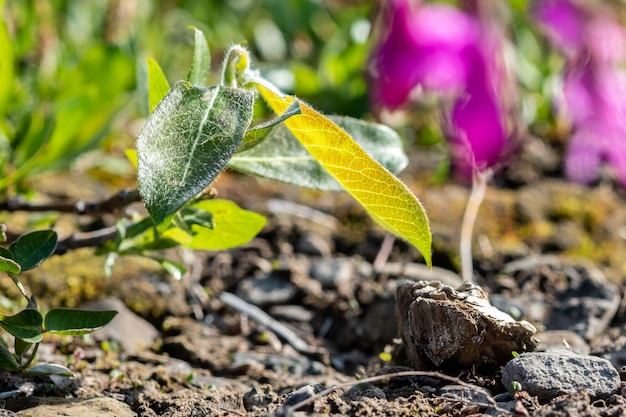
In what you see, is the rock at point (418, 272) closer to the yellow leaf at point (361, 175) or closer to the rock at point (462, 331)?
the rock at point (462, 331)

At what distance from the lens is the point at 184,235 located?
1508mm

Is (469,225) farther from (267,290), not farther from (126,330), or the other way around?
(126,330)

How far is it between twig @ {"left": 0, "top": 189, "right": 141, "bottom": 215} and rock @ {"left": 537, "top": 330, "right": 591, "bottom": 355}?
2.60ft

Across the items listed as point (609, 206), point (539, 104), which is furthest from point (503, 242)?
point (539, 104)

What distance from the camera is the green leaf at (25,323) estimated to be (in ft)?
4.43

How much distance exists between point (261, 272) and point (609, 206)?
121 cm

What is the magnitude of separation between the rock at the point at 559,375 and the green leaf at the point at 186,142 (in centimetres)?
53

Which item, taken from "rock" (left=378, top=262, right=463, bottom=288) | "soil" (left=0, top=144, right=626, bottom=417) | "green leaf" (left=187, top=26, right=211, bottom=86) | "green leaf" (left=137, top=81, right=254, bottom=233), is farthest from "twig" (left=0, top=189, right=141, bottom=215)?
"rock" (left=378, top=262, right=463, bottom=288)

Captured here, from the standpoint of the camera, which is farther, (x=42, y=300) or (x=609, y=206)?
(x=609, y=206)

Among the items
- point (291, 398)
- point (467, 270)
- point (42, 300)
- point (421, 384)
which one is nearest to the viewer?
point (291, 398)


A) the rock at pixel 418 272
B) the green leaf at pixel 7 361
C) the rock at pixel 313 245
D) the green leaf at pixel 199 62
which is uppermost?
the green leaf at pixel 199 62

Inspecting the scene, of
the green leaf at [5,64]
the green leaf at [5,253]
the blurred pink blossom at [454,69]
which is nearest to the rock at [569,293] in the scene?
the blurred pink blossom at [454,69]

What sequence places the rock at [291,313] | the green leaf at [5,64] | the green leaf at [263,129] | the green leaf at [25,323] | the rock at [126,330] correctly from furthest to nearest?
the green leaf at [5,64]
the rock at [291,313]
the rock at [126,330]
the green leaf at [25,323]
the green leaf at [263,129]

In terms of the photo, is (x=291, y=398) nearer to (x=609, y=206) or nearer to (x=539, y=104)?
(x=609, y=206)
